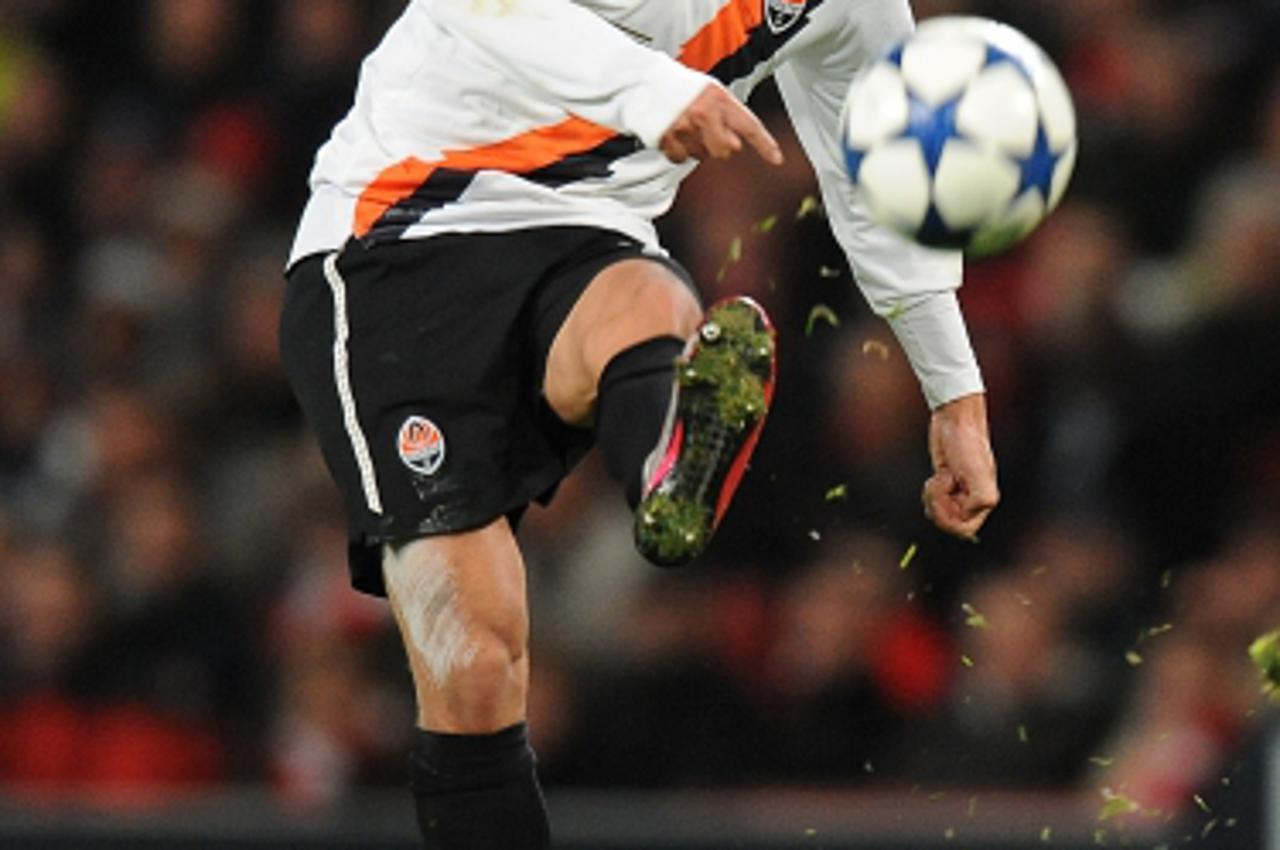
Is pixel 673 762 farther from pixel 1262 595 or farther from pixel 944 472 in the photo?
pixel 944 472

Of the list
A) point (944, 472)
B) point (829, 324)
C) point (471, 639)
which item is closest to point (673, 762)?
point (829, 324)

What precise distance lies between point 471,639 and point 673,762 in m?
2.94

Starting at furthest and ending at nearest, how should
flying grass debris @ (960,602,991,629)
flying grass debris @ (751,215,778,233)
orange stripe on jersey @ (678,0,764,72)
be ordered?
flying grass debris @ (751,215,778,233) < flying grass debris @ (960,602,991,629) < orange stripe on jersey @ (678,0,764,72)

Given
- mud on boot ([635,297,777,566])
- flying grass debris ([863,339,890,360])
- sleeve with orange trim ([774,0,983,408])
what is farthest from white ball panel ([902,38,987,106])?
flying grass debris ([863,339,890,360])

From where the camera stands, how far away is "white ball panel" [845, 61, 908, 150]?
12.8 feet

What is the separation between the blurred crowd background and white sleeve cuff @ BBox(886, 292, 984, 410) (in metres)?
1.59

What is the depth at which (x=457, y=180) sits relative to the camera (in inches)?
169

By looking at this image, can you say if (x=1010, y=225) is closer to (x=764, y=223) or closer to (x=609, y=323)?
(x=609, y=323)

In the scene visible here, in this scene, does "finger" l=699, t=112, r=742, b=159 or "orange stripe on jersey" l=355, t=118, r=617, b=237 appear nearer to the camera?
"finger" l=699, t=112, r=742, b=159

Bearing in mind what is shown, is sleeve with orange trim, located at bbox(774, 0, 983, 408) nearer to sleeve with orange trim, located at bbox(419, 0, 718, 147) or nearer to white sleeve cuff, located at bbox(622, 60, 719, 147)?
sleeve with orange trim, located at bbox(419, 0, 718, 147)

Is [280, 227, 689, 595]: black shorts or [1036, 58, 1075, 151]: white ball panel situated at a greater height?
[1036, 58, 1075, 151]: white ball panel

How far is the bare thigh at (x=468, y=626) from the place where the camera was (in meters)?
4.12

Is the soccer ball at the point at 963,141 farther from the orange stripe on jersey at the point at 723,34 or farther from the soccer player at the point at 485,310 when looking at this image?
the orange stripe on jersey at the point at 723,34

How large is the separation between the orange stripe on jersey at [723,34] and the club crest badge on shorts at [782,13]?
2 centimetres
